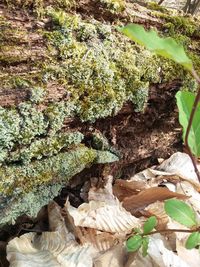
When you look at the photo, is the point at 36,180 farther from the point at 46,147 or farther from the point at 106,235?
the point at 106,235

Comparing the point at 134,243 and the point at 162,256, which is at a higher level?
the point at 134,243

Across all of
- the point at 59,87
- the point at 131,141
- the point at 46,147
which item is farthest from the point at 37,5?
the point at 131,141

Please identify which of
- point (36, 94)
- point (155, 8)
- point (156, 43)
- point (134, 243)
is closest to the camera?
point (156, 43)

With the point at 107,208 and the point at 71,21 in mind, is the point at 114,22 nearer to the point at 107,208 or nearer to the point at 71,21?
the point at 71,21

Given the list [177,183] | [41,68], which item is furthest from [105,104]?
[177,183]

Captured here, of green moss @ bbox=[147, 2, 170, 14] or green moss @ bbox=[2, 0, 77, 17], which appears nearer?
green moss @ bbox=[2, 0, 77, 17]

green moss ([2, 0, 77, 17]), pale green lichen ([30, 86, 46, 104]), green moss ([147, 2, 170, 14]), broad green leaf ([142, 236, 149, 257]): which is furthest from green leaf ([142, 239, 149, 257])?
green moss ([147, 2, 170, 14])

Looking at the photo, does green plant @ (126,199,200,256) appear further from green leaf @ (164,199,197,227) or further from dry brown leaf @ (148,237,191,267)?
dry brown leaf @ (148,237,191,267)
